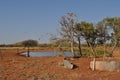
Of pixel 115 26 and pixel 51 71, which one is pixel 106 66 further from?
pixel 115 26

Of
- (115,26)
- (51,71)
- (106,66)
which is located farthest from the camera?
(115,26)

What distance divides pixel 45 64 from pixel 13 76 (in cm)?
721

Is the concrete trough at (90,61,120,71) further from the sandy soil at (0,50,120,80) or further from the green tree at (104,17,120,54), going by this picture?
the green tree at (104,17,120,54)

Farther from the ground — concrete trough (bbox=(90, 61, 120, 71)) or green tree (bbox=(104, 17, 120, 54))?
green tree (bbox=(104, 17, 120, 54))

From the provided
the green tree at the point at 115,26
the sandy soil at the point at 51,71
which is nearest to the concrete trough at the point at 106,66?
the sandy soil at the point at 51,71

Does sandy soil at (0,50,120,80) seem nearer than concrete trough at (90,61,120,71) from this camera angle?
Yes

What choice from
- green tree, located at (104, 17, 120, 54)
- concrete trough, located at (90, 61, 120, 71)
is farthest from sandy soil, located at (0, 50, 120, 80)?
green tree, located at (104, 17, 120, 54)

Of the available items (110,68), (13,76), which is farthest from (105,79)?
(13,76)

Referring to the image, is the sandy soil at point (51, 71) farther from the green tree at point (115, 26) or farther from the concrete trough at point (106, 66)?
the green tree at point (115, 26)

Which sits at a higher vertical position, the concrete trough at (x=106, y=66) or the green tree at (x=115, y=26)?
the green tree at (x=115, y=26)

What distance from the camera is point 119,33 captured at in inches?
1427

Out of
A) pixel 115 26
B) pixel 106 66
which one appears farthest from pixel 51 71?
pixel 115 26

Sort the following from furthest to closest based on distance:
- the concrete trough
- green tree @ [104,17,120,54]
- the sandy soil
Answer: green tree @ [104,17,120,54], the concrete trough, the sandy soil

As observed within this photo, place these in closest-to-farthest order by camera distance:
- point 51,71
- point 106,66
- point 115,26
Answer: point 106,66, point 51,71, point 115,26
